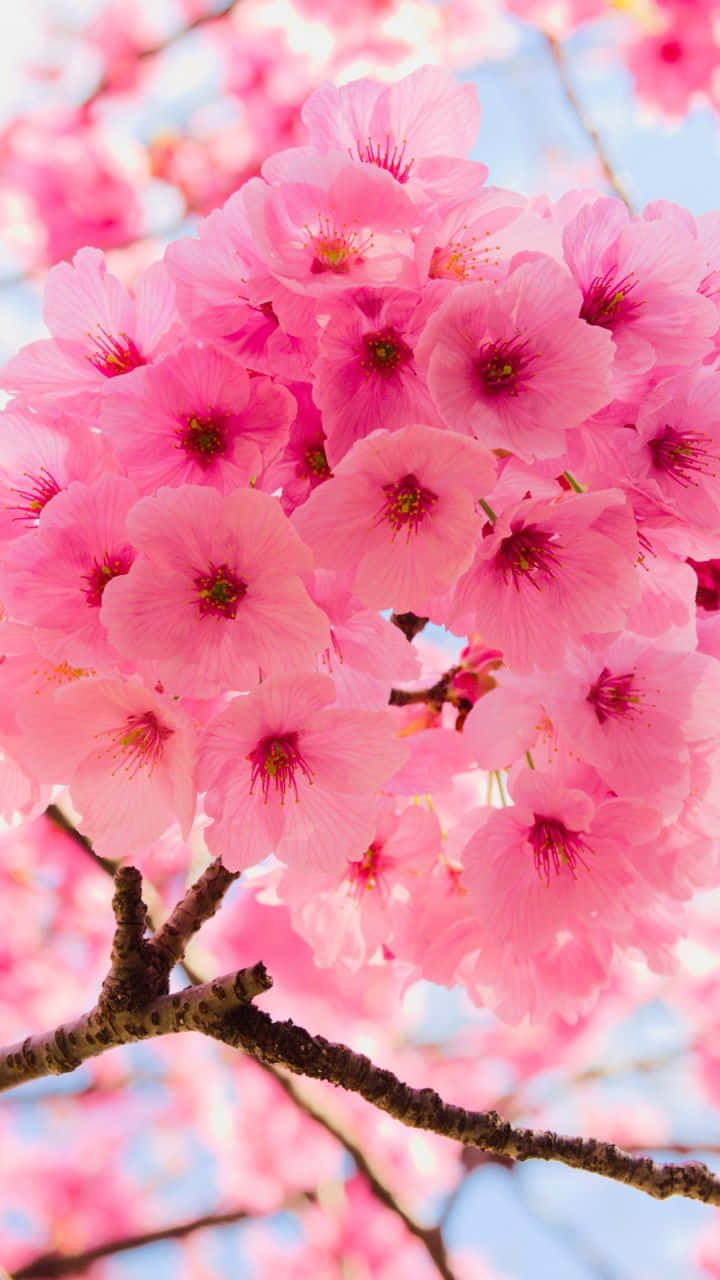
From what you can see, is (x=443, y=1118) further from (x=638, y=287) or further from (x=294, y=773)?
(x=638, y=287)

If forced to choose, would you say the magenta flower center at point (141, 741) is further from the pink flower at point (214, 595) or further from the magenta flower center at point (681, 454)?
the magenta flower center at point (681, 454)

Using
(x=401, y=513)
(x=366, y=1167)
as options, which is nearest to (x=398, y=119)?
(x=401, y=513)

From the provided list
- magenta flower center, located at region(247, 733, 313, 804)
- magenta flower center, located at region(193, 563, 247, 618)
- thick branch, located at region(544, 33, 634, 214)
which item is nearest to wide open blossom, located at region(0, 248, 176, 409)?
magenta flower center, located at region(193, 563, 247, 618)

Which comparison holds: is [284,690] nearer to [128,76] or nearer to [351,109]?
[351,109]

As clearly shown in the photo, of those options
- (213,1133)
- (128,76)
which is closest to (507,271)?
(128,76)

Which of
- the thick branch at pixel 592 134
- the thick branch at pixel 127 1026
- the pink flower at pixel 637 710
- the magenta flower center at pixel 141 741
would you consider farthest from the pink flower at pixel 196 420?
the thick branch at pixel 592 134

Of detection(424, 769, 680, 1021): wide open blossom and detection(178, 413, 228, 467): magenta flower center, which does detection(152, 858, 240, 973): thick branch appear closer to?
detection(424, 769, 680, 1021): wide open blossom
